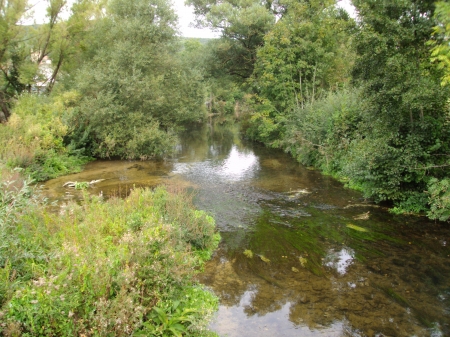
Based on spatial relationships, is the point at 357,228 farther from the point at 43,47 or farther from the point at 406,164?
the point at 43,47

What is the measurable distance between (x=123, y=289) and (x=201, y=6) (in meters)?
28.0

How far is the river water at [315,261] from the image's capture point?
19.4 ft

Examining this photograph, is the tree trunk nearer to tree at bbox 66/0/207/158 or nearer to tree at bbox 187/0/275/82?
tree at bbox 66/0/207/158

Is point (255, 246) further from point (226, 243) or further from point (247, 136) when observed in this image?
point (247, 136)

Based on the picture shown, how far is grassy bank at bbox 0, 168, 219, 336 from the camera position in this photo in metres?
4.03

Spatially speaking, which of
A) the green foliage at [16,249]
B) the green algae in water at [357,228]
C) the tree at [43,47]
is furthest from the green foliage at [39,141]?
the green algae in water at [357,228]

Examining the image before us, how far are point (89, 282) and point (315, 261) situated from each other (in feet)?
17.4

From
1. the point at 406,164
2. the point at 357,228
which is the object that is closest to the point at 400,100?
the point at 406,164

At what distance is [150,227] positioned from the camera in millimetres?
6465

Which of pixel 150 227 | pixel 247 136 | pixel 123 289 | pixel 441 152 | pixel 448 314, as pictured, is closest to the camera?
pixel 123 289

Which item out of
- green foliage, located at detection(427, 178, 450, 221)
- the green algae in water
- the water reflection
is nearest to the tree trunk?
the water reflection

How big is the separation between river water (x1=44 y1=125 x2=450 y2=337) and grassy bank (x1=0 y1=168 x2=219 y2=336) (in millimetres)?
1054

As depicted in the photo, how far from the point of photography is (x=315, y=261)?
8.01 meters

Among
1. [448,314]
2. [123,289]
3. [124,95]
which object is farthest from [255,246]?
[124,95]
